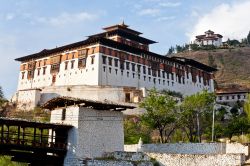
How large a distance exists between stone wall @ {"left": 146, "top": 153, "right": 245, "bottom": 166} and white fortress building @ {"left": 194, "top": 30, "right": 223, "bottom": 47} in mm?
132964

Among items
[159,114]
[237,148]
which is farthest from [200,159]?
[159,114]

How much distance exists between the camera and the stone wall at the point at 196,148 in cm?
3927

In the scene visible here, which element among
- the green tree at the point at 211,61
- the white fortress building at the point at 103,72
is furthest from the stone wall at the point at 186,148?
the green tree at the point at 211,61

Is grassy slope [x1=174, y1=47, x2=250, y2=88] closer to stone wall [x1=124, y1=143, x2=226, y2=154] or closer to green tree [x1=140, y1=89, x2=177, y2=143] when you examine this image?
green tree [x1=140, y1=89, x2=177, y2=143]

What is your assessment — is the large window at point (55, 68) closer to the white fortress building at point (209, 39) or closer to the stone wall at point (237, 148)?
the stone wall at point (237, 148)

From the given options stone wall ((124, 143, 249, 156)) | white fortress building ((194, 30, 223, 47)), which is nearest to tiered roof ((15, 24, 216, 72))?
stone wall ((124, 143, 249, 156))

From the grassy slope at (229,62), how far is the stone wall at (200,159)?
9349cm

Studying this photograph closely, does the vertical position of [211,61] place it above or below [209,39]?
below

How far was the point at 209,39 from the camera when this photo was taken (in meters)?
169

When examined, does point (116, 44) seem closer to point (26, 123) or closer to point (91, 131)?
point (91, 131)

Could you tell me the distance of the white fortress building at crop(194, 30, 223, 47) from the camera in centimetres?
16610

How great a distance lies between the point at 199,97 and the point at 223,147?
44.1ft

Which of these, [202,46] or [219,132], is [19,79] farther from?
[202,46]

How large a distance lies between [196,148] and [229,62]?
364 feet
